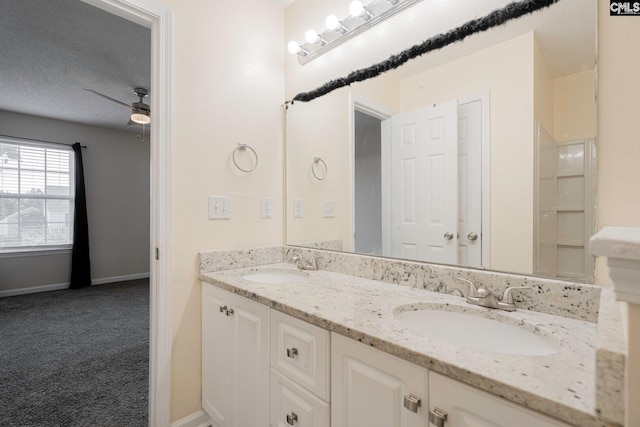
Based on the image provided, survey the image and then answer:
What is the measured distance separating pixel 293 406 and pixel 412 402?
0.51 m

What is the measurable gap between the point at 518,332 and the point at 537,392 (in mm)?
411

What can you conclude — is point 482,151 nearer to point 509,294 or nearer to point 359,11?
point 509,294

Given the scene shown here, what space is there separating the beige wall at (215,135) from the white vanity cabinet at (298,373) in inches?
26.7

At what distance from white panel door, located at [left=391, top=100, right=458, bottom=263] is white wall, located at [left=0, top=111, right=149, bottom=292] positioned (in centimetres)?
529

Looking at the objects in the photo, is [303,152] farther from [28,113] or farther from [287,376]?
[28,113]

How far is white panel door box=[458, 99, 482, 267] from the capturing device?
3.90ft

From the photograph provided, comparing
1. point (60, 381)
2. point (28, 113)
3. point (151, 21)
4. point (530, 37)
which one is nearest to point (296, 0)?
point (151, 21)

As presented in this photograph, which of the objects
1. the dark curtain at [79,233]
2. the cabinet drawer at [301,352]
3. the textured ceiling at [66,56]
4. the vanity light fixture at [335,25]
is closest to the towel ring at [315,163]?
the vanity light fixture at [335,25]

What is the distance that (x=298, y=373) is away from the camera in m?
1.03

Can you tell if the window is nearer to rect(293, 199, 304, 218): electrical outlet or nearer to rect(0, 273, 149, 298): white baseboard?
rect(0, 273, 149, 298): white baseboard

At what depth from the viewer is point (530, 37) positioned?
108cm

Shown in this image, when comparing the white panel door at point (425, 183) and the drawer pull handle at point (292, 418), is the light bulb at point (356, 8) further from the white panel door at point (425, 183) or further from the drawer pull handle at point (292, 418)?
the drawer pull handle at point (292, 418)

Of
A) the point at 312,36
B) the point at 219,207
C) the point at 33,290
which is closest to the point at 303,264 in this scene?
the point at 219,207

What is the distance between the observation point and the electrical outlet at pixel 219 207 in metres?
1.67
